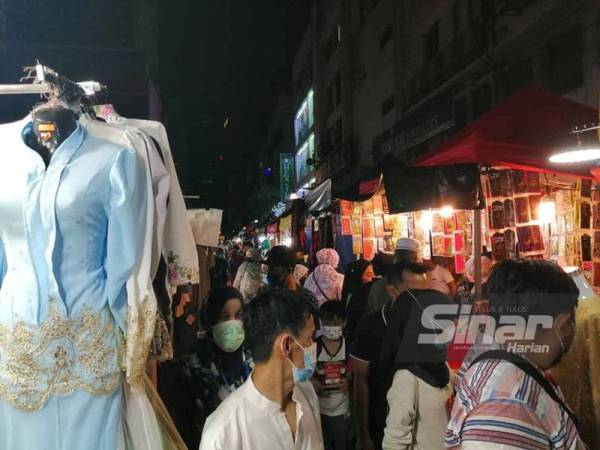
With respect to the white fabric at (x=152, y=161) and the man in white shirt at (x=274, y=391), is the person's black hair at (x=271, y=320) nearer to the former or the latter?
the man in white shirt at (x=274, y=391)

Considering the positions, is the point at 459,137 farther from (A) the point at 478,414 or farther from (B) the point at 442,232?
(A) the point at 478,414

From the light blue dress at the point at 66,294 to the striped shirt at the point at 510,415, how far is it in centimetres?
134

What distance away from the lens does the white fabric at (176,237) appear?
209 centimetres

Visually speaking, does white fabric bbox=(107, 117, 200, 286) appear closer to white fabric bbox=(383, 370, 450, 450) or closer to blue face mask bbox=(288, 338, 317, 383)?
blue face mask bbox=(288, 338, 317, 383)

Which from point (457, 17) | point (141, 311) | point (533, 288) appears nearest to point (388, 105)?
point (457, 17)

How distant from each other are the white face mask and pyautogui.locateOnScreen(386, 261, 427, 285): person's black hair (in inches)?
25.8

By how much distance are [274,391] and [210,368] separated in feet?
3.21

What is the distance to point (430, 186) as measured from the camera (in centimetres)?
536

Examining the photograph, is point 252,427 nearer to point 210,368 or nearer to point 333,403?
point 210,368

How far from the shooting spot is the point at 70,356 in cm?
188

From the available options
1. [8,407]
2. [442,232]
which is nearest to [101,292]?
[8,407]

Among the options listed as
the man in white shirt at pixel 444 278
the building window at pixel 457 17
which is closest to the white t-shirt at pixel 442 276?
the man in white shirt at pixel 444 278

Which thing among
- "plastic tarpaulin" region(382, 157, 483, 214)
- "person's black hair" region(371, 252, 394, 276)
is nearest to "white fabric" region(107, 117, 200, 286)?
"plastic tarpaulin" region(382, 157, 483, 214)

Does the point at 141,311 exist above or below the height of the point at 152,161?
below
